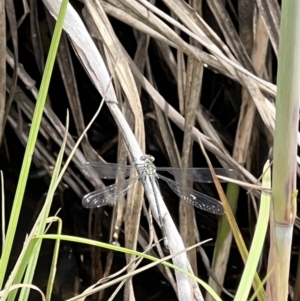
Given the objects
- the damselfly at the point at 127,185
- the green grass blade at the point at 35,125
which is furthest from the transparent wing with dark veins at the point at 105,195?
the green grass blade at the point at 35,125

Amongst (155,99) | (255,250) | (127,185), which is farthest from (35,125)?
(155,99)

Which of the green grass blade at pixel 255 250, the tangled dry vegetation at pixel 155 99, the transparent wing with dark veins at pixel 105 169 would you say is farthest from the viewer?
the transparent wing with dark veins at pixel 105 169

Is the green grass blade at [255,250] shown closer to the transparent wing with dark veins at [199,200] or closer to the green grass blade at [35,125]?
the green grass blade at [35,125]

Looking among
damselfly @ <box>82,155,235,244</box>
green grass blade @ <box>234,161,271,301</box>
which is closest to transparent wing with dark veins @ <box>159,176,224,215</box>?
damselfly @ <box>82,155,235,244</box>

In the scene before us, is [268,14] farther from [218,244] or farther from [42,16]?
[42,16]

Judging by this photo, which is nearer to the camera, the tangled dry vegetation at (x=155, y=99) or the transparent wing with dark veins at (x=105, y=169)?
the tangled dry vegetation at (x=155, y=99)

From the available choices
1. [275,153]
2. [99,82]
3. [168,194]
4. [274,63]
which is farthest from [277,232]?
[168,194]
